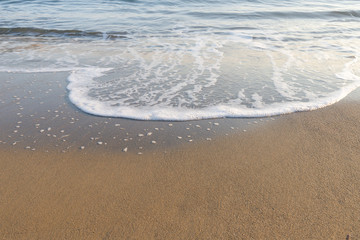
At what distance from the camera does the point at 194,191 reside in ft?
6.35

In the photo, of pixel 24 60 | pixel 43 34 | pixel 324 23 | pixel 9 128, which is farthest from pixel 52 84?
pixel 324 23

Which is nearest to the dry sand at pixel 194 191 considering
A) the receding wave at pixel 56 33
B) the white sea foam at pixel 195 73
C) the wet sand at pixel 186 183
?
the wet sand at pixel 186 183

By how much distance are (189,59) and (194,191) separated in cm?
369

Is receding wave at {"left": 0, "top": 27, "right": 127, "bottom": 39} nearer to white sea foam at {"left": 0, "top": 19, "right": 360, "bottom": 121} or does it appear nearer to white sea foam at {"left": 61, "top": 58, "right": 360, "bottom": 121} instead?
white sea foam at {"left": 0, "top": 19, "right": 360, "bottom": 121}

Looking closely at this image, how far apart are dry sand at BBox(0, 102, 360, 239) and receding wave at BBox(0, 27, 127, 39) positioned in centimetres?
607

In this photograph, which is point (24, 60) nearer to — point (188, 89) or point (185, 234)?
point (188, 89)

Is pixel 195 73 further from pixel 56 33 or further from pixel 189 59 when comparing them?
pixel 56 33

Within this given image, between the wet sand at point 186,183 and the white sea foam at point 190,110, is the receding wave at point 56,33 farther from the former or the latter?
the wet sand at point 186,183

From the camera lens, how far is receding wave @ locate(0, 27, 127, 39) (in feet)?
25.6

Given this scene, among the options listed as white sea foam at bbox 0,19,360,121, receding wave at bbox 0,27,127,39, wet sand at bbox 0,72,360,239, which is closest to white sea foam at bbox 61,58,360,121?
white sea foam at bbox 0,19,360,121

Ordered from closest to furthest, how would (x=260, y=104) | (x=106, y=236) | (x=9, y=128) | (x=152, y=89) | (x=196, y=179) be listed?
(x=106, y=236), (x=196, y=179), (x=9, y=128), (x=260, y=104), (x=152, y=89)

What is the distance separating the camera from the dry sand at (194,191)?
1.64 m

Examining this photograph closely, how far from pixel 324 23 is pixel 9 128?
34.6 feet

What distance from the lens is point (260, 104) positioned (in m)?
3.30
